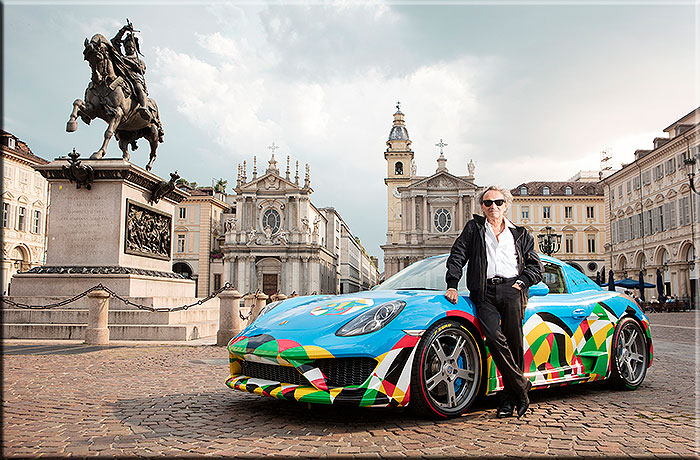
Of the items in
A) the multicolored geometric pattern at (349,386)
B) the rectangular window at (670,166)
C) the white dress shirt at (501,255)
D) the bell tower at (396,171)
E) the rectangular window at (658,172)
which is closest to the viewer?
the multicolored geometric pattern at (349,386)

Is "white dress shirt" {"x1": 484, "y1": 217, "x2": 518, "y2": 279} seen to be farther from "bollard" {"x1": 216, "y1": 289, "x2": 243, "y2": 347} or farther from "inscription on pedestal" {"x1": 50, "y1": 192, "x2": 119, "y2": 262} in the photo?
"inscription on pedestal" {"x1": 50, "y1": 192, "x2": 119, "y2": 262}

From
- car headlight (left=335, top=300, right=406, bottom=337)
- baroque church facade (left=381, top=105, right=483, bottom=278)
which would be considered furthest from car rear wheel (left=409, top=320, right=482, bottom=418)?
baroque church facade (left=381, top=105, right=483, bottom=278)

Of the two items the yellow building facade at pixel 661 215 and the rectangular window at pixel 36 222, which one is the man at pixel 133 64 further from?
the rectangular window at pixel 36 222

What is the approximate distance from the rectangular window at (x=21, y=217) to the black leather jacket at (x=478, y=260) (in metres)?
46.0

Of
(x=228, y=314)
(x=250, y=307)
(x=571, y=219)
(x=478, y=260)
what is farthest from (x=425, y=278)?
(x=571, y=219)

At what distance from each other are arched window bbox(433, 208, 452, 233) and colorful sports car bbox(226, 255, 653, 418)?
67.6m

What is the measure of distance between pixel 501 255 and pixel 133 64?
11.9m

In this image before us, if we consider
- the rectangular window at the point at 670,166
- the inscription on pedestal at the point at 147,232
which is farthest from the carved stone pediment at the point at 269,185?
the inscription on pedestal at the point at 147,232

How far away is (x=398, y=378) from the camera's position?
12.1 ft

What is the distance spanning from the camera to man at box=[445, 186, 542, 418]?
407 cm

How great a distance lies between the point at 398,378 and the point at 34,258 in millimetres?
47763

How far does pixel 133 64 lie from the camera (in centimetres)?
1326

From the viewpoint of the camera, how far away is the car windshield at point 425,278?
4785 millimetres

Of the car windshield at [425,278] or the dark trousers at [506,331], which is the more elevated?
the car windshield at [425,278]
